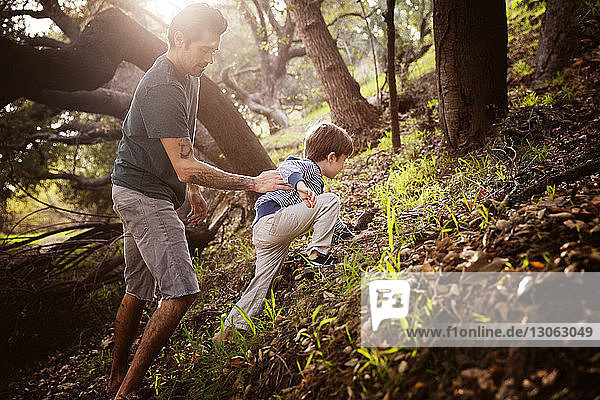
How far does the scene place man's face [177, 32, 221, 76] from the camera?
8.52 ft

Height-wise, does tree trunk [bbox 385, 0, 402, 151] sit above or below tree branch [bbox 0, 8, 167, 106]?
below

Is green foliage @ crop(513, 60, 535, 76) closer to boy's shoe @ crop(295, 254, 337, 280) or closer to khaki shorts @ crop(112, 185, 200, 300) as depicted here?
boy's shoe @ crop(295, 254, 337, 280)

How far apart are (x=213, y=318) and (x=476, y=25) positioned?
3.86m

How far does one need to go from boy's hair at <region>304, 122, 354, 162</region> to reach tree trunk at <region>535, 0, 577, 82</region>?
11.6 ft

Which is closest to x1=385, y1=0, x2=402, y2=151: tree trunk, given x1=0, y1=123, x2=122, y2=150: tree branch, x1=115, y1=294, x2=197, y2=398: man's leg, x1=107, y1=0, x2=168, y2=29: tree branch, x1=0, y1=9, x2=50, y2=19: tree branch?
x1=115, y1=294, x2=197, y2=398: man's leg

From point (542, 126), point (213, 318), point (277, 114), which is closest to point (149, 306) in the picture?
point (213, 318)

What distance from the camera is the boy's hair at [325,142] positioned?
132 inches

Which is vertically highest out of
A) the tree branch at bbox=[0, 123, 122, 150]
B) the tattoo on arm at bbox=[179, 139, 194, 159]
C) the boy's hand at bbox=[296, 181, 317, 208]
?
the tree branch at bbox=[0, 123, 122, 150]

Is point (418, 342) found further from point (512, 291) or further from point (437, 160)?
point (437, 160)

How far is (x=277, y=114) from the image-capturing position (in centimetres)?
1475

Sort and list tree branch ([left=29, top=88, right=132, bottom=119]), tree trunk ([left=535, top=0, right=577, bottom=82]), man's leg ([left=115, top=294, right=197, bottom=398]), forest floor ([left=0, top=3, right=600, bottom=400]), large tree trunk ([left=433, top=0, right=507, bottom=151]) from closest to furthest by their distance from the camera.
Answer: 1. forest floor ([left=0, top=3, right=600, bottom=400])
2. man's leg ([left=115, top=294, right=197, bottom=398])
3. large tree trunk ([left=433, top=0, right=507, bottom=151])
4. tree trunk ([left=535, top=0, right=577, bottom=82])
5. tree branch ([left=29, top=88, right=132, bottom=119])

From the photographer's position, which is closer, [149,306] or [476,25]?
[476,25]

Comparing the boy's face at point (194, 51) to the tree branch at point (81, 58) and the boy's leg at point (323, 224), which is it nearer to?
the boy's leg at point (323, 224)

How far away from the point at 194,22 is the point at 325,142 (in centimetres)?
136
